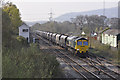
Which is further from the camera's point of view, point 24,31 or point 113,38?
point 113,38

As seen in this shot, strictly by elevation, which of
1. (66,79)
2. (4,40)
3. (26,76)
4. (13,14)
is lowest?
(66,79)

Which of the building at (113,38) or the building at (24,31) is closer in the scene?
the building at (113,38)

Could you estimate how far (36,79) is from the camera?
9.73m

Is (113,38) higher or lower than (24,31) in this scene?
lower

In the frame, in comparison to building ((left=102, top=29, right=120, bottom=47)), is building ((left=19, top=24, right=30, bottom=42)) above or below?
above

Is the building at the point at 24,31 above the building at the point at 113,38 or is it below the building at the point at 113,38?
above

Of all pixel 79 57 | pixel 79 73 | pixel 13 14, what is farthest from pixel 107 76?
pixel 13 14

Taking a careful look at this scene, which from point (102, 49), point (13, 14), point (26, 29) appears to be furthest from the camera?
point (13, 14)

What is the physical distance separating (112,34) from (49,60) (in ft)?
100

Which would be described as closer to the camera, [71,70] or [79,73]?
[79,73]

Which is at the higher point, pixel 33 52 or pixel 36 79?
pixel 33 52

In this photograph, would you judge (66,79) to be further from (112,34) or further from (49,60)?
(112,34)

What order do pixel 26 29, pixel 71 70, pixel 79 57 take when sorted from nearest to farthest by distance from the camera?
pixel 71 70 < pixel 79 57 < pixel 26 29

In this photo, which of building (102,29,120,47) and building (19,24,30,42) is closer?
building (102,29,120,47)
